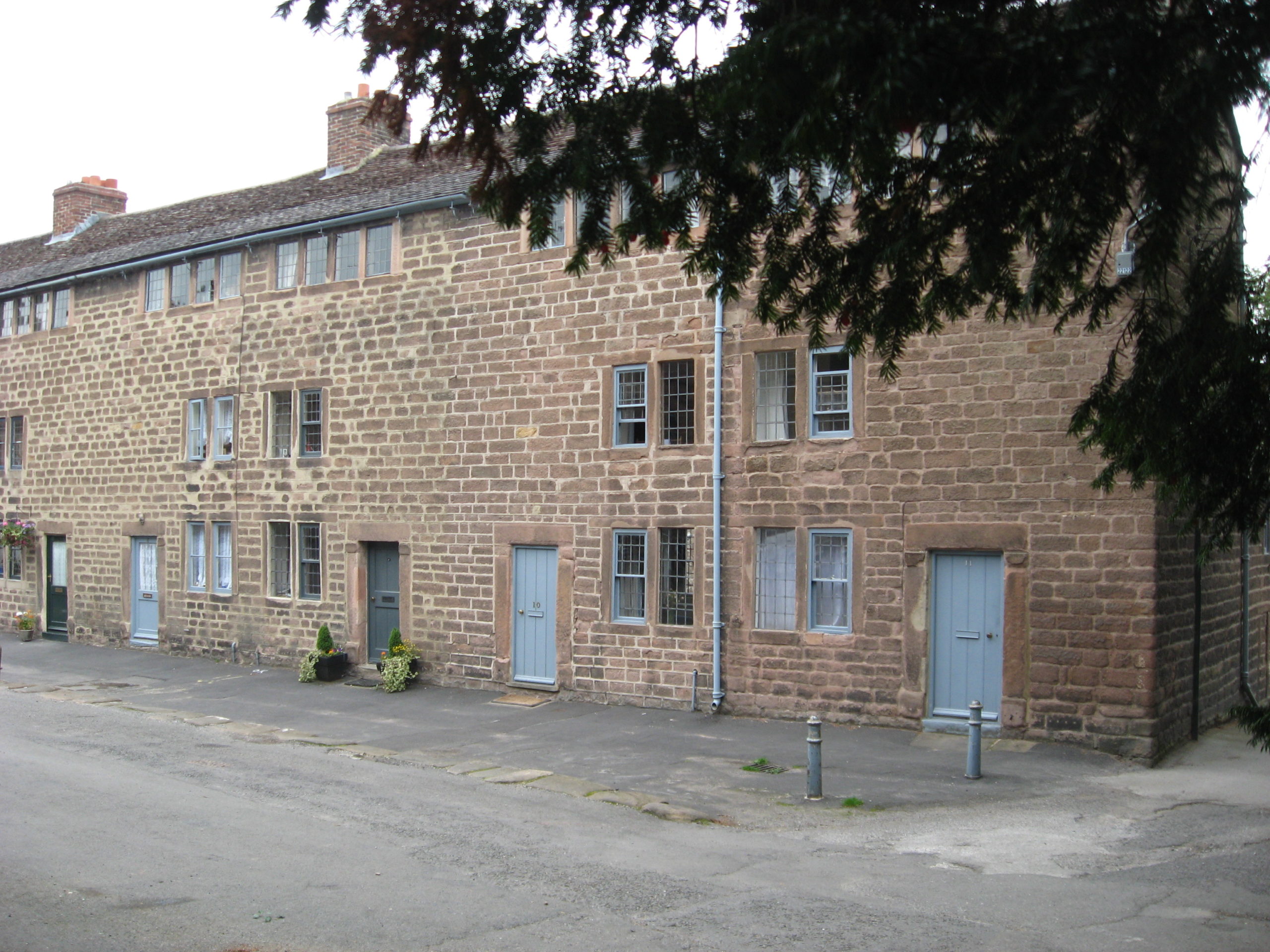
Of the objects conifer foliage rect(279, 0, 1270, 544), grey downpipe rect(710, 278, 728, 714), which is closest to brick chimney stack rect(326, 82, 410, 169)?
grey downpipe rect(710, 278, 728, 714)

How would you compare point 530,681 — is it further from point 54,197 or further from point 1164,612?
point 54,197

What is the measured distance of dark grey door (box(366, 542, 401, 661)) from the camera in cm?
1884

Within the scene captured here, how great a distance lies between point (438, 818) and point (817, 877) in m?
3.38

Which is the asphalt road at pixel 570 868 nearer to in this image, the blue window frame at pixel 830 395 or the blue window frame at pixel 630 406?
the blue window frame at pixel 830 395

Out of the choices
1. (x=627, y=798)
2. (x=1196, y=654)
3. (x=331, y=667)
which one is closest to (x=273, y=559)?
(x=331, y=667)

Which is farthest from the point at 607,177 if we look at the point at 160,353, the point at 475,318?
the point at 160,353

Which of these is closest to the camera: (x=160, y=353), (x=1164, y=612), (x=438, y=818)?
(x=438, y=818)

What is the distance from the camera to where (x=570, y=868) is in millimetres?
8391

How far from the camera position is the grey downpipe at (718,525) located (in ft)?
49.5

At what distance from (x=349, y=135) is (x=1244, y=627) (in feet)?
58.2

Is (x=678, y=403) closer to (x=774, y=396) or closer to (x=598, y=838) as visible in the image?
(x=774, y=396)

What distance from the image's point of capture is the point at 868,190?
7.90 meters

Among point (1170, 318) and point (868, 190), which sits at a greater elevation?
point (868, 190)

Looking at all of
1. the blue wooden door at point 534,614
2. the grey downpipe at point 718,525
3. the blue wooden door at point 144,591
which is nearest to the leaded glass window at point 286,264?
the blue wooden door at point 144,591
